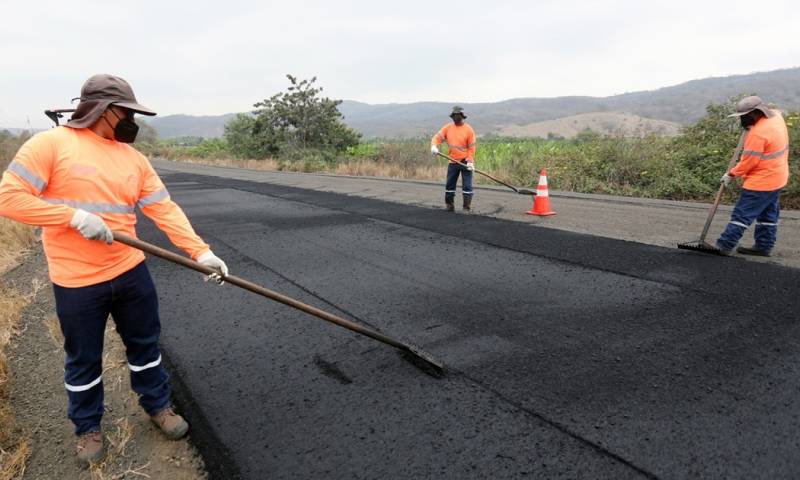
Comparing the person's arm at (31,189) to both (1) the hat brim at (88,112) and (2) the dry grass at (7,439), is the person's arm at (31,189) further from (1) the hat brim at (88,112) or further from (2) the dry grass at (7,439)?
(2) the dry grass at (7,439)

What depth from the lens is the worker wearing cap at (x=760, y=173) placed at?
194 inches

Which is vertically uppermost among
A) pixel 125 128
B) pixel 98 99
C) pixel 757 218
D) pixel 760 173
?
pixel 98 99

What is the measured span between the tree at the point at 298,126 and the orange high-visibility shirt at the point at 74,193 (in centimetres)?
2640

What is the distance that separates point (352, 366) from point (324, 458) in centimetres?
86

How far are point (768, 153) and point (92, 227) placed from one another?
19.7ft

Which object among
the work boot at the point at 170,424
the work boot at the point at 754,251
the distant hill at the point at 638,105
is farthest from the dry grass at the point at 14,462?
the distant hill at the point at 638,105

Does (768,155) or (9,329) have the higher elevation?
(768,155)

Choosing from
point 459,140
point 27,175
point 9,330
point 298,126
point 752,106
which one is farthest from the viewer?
point 298,126

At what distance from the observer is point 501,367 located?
282cm

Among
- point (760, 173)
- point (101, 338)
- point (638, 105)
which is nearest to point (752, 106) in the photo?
point (760, 173)

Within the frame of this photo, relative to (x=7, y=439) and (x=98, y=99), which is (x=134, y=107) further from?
(x=7, y=439)

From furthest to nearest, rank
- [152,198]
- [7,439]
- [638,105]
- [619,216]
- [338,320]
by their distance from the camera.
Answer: [638,105] → [619,216] → [338,320] → [152,198] → [7,439]

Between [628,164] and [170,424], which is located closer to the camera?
[170,424]

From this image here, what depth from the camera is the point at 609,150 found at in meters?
12.3
